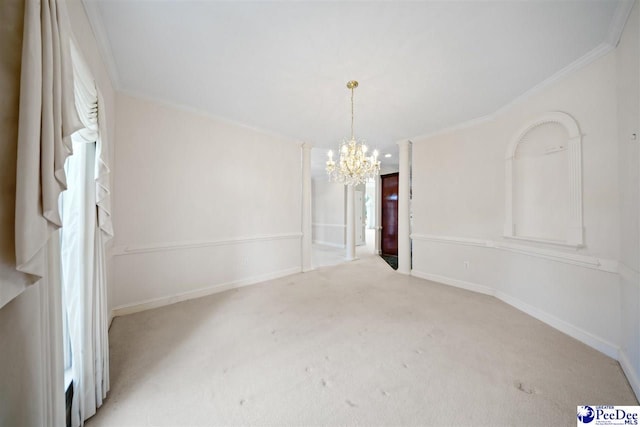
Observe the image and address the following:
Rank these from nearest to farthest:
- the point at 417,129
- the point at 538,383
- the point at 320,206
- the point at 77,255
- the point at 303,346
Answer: the point at 77,255 → the point at 538,383 → the point at 303,346 → the point at 417,129 → the point at 320,206

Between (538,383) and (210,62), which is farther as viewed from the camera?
(210,62)

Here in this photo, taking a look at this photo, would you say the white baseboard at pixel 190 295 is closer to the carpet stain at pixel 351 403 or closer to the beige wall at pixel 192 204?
the beige wall at pixel 192 204

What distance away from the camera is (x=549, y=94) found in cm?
247

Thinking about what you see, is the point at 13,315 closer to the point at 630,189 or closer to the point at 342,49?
the point at 342,49

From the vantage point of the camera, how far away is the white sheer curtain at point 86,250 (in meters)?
1.33

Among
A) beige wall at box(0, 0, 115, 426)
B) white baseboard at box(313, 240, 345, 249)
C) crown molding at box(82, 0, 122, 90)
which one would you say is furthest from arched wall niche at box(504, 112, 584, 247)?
white baseboard at box(313, 240, 345, 249)

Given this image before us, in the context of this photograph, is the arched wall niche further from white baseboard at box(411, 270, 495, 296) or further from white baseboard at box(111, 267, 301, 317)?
white baseboard at box(111, 267, 301, 317)

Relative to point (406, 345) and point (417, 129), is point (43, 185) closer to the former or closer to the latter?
point (406, 345)

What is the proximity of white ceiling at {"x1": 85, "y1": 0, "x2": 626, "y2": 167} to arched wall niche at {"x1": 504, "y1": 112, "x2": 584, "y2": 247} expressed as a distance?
565 mm

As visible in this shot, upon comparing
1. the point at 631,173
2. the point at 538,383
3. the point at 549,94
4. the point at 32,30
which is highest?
the point at 549,94

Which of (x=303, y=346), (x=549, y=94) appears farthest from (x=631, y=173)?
(x=303, y=346)

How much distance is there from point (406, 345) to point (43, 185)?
2.57 meters
